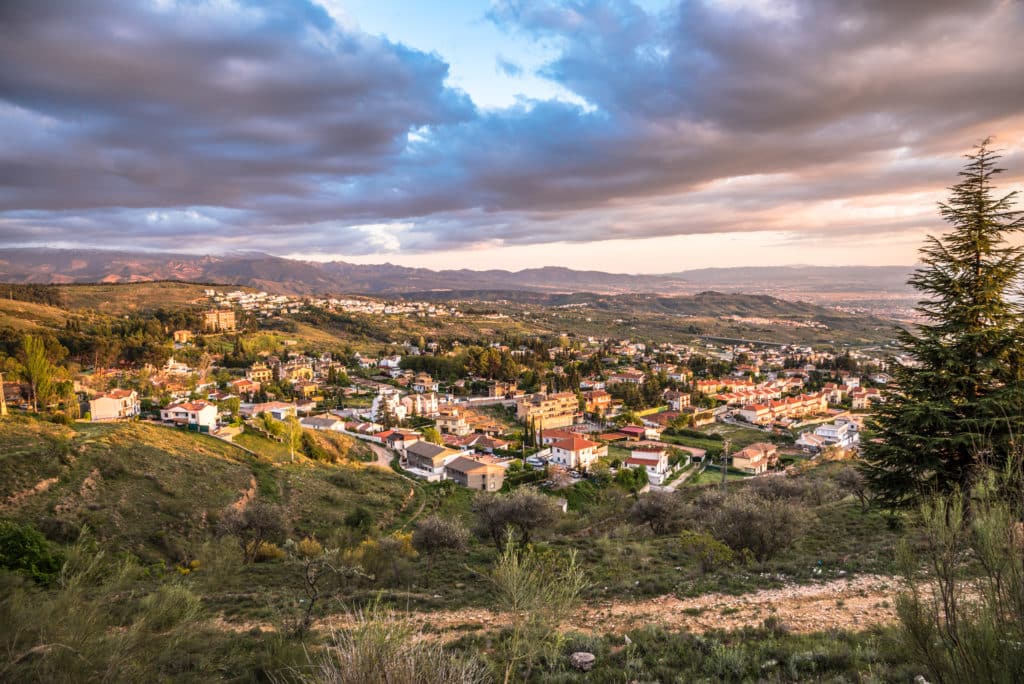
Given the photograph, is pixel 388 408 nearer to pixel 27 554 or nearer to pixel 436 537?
pixel 436 537

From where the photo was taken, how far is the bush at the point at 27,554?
9984mm

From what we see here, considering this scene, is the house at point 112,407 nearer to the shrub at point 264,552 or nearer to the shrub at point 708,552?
the shrub at point 264,552

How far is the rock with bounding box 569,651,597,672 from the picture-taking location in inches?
267

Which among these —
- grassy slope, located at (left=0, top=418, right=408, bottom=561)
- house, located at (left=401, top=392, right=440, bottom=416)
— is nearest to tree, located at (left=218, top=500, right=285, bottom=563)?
grassy slope, located at (left=0, top=418, right=408, bottom=561)

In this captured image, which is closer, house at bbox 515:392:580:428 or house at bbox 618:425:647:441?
house at bbox 618:425:647:441

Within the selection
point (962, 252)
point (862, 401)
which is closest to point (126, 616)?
point (962, 252)

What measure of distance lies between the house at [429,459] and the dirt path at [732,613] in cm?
2579

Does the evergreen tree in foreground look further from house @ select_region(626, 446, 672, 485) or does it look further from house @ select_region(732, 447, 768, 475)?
house @ select_region(732, 447, 768, 475)

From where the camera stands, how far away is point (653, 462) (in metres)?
37.0

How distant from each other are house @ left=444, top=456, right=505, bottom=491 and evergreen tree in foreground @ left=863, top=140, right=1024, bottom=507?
25.3 meters

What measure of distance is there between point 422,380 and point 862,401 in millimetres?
57793

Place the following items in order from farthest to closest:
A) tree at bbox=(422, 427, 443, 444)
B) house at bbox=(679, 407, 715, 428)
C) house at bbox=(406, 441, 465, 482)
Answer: house at bbox=(679, 407, 715, 428) → tree at bbox=(422, 427, 443, 444) → house at bbox=(406, 441, 465, 482)

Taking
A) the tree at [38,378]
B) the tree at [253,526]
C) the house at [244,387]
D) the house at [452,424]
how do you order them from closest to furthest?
the tree at [253,526]
the tree at [38,378]
the house at [452,424]
the house at [244,387]

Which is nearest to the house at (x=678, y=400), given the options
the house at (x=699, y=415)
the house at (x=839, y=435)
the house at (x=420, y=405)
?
the house at (x=699, y=415)
